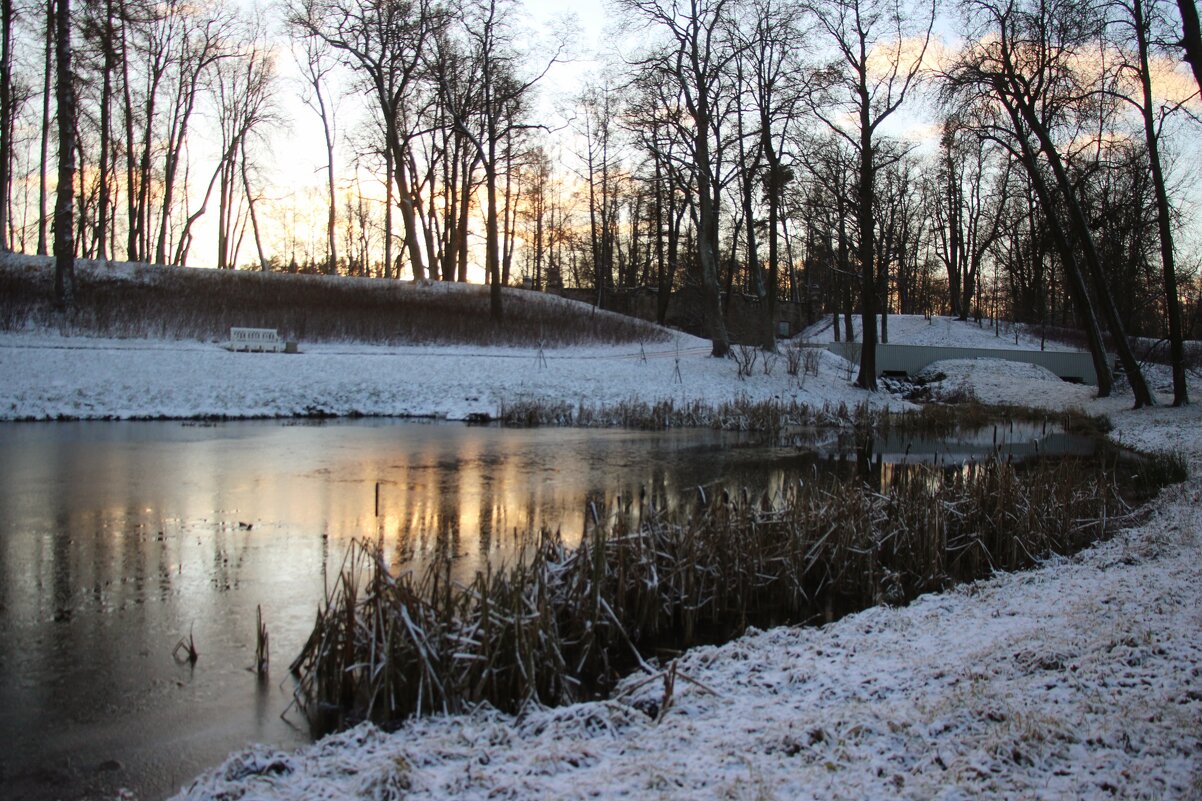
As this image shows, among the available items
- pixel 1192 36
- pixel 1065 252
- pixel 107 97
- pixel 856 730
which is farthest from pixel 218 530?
pixel 107 97

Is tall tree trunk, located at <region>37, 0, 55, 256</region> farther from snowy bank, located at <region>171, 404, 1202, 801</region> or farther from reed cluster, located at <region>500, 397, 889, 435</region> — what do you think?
snowy bank, located at <region>171, 404, 1202, 801</region>

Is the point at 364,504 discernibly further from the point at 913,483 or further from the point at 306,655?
the point at 913,483

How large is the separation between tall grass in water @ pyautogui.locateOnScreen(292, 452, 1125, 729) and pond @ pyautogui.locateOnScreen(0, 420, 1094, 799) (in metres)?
0.40

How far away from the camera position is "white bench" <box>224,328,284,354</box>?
74.1 ft

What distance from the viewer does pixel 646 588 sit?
18.6ft

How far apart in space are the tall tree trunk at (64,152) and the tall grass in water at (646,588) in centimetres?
2028

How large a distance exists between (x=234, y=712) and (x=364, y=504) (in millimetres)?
5393

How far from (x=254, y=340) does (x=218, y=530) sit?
15.9 meters

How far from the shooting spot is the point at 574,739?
379cm

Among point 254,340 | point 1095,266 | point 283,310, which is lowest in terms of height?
point 254,340

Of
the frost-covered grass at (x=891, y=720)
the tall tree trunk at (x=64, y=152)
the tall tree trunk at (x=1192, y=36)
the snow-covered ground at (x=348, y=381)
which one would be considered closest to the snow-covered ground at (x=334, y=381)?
the snow-covered ground at (x=348, y=381)

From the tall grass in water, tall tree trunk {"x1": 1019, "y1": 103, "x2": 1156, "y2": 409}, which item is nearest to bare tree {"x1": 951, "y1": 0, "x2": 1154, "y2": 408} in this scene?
tall tree trunk {"x1": 1019, "y1": 103, "x2": 1156, "y2": 409}

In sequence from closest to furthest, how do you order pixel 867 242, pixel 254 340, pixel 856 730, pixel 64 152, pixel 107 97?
1. pixel 856 730
2. pixel 64 152
3. pixel 254 340
4. pixel 867 242
5. pixel 107 97

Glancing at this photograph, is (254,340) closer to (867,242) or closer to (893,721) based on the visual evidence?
(867,242)
